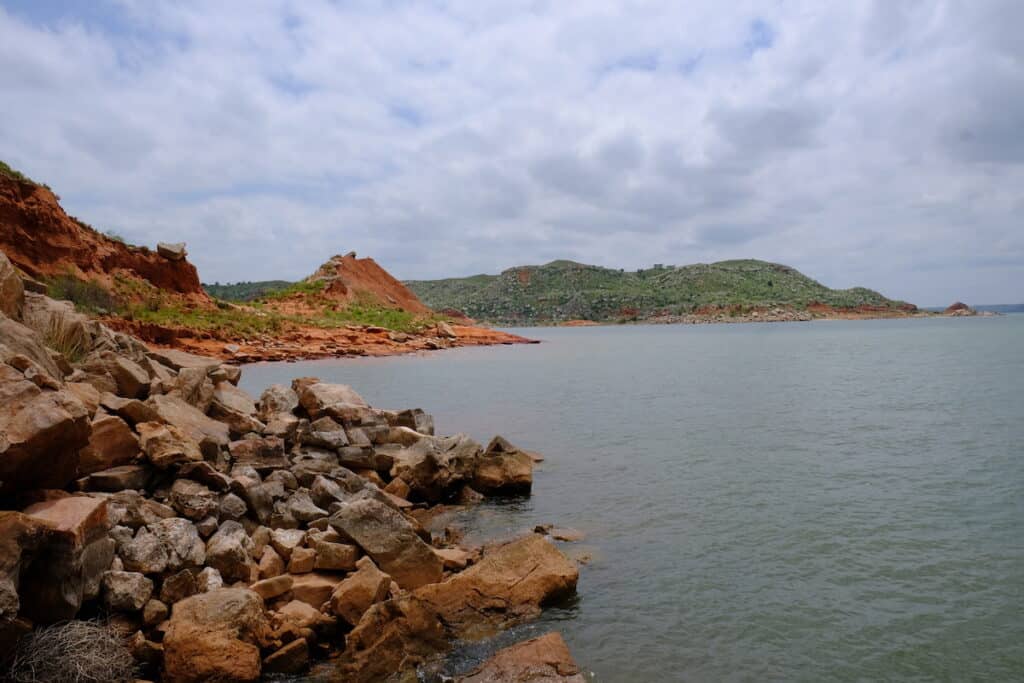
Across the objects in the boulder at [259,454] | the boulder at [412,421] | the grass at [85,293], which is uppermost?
the grass at [85,293]

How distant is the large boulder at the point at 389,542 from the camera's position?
9.05m

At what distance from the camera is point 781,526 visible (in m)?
12.0

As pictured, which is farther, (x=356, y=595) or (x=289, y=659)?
(x=356, y=595)

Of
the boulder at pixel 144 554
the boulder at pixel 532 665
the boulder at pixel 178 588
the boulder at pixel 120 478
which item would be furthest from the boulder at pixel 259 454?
the boulder at pixel 532 665

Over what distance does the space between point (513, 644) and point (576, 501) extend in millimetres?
6352

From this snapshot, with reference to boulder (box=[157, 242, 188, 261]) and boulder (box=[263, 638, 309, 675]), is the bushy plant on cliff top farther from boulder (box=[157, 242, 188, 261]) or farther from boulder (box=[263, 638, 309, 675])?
boulder (box=[263, 638, 309, 675])

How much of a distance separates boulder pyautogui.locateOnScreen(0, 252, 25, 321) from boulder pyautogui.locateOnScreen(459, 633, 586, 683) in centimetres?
907

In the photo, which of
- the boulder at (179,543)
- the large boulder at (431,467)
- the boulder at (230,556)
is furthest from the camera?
the large boulder at (431,467)

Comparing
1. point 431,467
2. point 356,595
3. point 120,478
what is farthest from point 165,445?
point 431,467

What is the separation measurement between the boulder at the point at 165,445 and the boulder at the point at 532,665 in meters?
5.19

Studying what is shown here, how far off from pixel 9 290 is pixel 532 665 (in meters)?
9.96

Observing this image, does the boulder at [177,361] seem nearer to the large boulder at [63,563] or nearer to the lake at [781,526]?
the lake at [781,526]

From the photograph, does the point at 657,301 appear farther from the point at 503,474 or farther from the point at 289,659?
the point at 289,659

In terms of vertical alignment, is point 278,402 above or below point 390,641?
above
